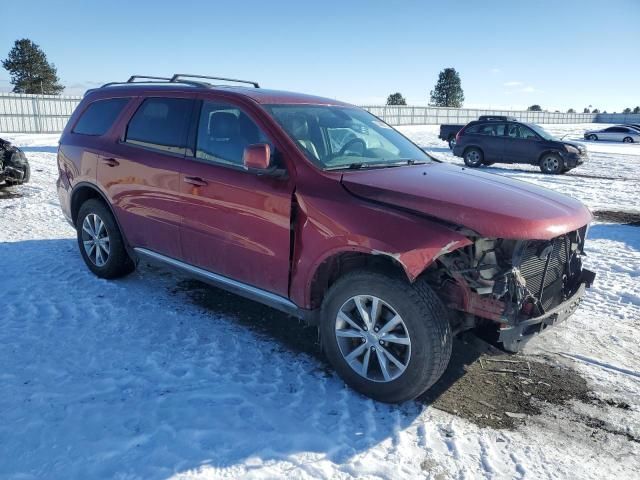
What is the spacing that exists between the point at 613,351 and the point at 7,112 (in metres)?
30.1

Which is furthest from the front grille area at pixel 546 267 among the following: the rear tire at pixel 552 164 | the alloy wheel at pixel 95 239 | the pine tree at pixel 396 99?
the pine tree at pixel 396 99

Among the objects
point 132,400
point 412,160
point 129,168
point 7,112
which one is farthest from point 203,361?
point 7,112

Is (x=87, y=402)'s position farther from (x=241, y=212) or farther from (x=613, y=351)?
(x=613, y=351)

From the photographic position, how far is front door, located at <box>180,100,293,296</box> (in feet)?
11.8

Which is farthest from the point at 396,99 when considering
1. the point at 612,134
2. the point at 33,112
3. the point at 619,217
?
the point at 619,217

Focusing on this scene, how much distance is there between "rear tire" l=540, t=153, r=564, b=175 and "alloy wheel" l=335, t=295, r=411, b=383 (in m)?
14.8

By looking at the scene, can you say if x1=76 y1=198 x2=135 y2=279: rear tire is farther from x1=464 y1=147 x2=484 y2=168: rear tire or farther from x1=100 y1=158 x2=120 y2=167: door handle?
x1=464 y1=147 x2=484 y2=168: rear tire

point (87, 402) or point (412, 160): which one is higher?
point (412, 160)

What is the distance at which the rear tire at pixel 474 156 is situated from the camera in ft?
56.9

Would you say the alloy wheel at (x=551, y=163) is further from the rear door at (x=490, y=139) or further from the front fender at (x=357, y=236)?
the front fender at (x=357, y=236)

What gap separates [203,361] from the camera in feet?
12.2

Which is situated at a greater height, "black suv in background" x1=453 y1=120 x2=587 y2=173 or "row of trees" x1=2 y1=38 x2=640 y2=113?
"row of trees" x1=2 y1=38 x2=640 y2=113

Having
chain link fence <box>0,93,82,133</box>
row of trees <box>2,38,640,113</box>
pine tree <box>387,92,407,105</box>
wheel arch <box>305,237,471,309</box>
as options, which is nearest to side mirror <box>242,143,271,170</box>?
wheel arch <box>305,237,471,309</box>

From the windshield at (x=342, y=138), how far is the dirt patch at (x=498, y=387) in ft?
5.14
